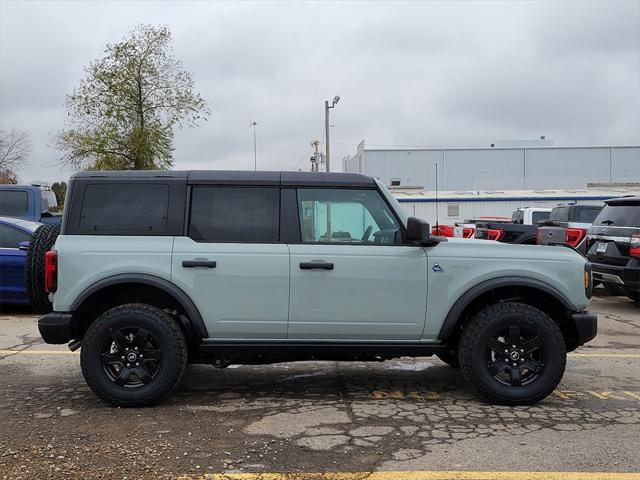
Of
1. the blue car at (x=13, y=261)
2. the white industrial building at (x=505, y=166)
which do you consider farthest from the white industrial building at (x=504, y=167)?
the blue car at (x=13, y=261)

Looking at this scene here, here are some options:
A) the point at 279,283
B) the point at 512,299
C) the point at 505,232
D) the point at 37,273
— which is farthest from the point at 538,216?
the point at 37,273

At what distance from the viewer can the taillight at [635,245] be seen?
9.62m

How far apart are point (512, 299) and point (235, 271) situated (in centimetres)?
232

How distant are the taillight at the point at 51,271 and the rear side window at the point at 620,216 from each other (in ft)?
28.5

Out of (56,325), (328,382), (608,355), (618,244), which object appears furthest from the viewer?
(618,244)

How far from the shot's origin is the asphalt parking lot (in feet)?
12.7

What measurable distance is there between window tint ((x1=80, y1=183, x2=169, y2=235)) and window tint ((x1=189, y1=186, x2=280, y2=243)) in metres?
0.27

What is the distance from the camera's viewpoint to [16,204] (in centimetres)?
1180

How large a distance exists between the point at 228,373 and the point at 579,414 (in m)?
3.22

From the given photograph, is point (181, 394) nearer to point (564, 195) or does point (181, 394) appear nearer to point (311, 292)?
point (311, 292)

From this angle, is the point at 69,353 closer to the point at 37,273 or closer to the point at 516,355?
the point at 37,273

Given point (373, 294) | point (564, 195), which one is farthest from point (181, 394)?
point (564, 195)

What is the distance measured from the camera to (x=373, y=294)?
4930 millimetres

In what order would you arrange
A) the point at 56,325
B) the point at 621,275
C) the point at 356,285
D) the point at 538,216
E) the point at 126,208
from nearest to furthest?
the point at 56,325
the point at 356,285
the point at 126,208
the point at 621,275
the point at 538,216
